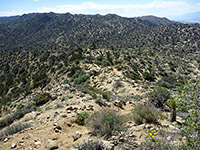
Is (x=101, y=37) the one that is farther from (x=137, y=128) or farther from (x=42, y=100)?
(x=137, y=128)

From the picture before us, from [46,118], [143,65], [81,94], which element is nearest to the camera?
[46,118]

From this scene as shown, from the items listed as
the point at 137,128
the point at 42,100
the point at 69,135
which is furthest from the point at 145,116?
the point at 42,100

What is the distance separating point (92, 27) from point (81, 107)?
279 ft

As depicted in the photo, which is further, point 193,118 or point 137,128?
point 137,128

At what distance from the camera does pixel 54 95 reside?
8844 mm

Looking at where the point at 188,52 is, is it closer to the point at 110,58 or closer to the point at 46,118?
the point at 110,58

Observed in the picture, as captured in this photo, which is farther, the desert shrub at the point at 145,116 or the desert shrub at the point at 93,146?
the desert shrub at the point at 145,116

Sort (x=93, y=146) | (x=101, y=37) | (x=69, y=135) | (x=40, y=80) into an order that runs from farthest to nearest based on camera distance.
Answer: (x=101, y=37) → (x=40, y=80) → (x=69, y=135) → (x=93, y=146)

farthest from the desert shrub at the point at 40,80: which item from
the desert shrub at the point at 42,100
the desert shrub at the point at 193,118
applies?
the desert shrub at the point at 193,118

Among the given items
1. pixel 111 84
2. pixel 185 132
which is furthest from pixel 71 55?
pixel 185 132

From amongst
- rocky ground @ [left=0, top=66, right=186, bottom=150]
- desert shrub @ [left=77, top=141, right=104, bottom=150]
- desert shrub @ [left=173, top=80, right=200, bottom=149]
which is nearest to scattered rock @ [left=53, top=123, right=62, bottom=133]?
rocky ground @ [left=0, top=66, right=186, bottom=150]

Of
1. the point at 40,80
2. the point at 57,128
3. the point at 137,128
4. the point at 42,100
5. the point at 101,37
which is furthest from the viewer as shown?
the point at 101,37

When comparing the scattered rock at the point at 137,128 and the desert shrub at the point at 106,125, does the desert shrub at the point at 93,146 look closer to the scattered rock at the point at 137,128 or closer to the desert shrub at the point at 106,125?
the desert shrub at the point at 106,125

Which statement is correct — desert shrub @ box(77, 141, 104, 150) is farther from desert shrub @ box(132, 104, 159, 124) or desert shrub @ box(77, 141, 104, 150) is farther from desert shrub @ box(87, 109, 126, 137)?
desert shrub @ box(132, 104, 159, 124)
